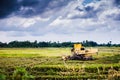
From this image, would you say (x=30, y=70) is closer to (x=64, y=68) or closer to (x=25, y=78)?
(x=64, y=68)

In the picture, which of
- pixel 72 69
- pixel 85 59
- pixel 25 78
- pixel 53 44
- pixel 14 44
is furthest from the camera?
pixel 53 44

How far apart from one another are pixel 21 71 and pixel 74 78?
12.4 feet

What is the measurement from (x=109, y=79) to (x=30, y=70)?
8.68 m

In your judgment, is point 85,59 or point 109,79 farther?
point 85,59

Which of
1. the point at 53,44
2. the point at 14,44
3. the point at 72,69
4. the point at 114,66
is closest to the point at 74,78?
the point at 72,69

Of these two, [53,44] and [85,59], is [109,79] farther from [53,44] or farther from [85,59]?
[53,44]

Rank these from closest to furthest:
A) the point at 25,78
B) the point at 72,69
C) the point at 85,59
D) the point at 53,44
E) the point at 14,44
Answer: the point at 25,78
the point at 72,69
the point at 85,59
the point at 14,44
the point at 53,44

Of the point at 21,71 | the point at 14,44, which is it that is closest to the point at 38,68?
the point at 21,71

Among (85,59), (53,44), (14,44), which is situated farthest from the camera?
(53,44)

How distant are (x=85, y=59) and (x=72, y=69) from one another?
1336cm

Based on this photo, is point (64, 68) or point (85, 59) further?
point (85, 59)

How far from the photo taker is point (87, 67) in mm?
27984

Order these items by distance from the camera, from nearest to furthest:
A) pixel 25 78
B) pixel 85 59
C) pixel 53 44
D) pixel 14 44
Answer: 1. pixel 25 78
2. pixel 85 59
3. pixel 14 44
4. pixel 53 44

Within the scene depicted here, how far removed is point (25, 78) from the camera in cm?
2212
